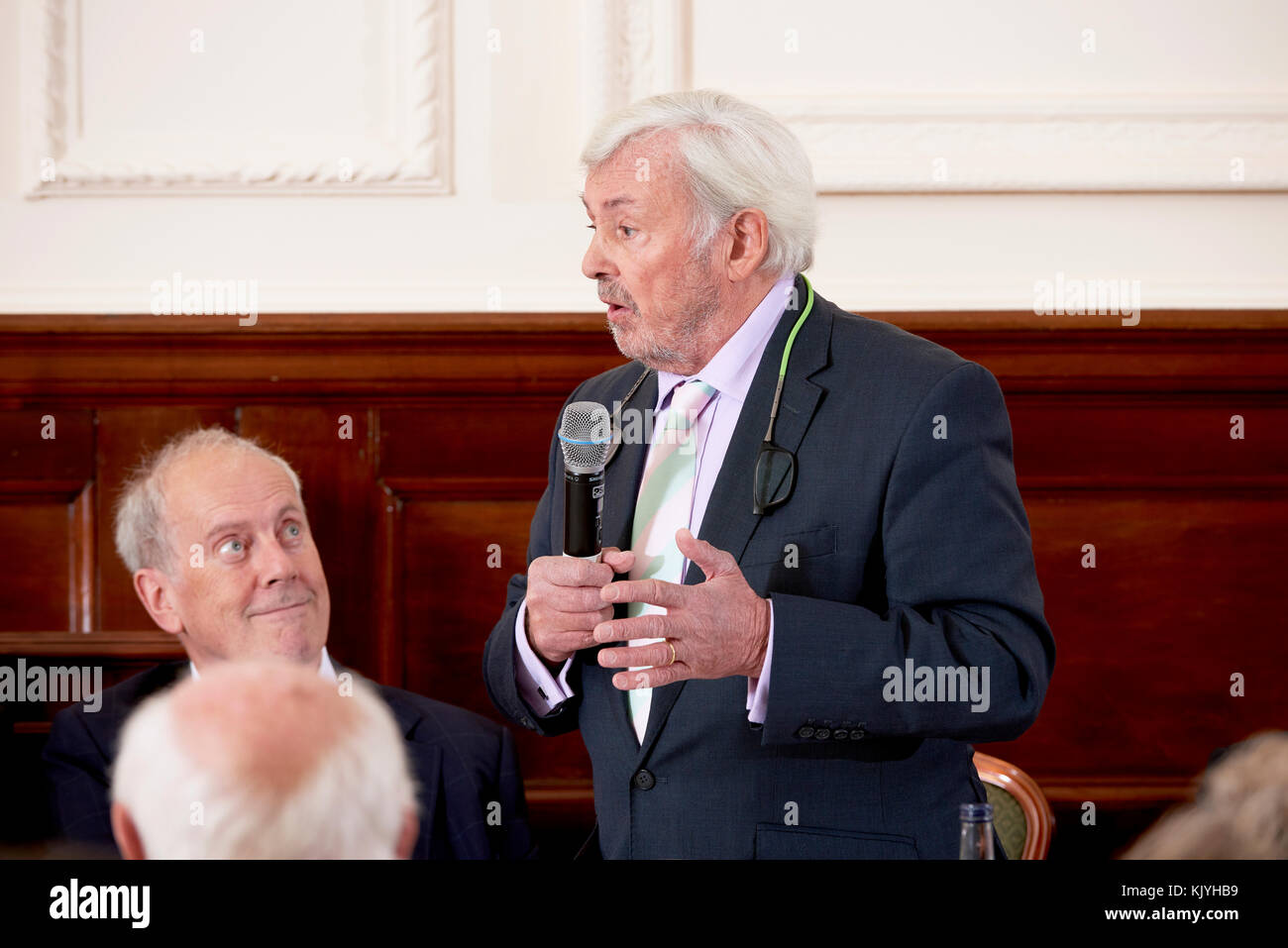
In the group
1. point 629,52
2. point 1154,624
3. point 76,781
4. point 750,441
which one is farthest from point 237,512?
point 1154,624

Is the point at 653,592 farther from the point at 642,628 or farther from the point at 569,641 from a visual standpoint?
the point at 569,641

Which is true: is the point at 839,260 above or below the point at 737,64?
below

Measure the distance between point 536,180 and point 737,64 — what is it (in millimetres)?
514

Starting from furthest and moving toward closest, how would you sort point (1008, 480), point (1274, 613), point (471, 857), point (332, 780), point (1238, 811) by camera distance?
point (1274, 613), point (471, 857), point (1008, 480), point (332, 780), point (1238, 811)

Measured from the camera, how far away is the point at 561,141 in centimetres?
250

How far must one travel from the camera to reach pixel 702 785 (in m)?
1.53

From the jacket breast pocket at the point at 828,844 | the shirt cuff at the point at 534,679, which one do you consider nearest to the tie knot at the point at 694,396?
the shirt cuff at the point at 534,679

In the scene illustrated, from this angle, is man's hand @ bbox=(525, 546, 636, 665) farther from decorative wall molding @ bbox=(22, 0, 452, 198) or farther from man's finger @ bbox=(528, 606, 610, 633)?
decorative wall molding @ bbox=(22, 0, 452, 198)

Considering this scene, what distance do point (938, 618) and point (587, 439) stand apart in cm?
50

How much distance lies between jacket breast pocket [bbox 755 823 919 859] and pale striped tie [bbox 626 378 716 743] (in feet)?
0.74

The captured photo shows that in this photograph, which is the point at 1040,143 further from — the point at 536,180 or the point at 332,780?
the point at 332,780

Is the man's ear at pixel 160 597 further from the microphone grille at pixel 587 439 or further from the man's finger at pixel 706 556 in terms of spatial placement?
the man's finger at pixel 706 556

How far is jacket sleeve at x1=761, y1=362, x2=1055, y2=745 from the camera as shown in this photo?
1.37m
